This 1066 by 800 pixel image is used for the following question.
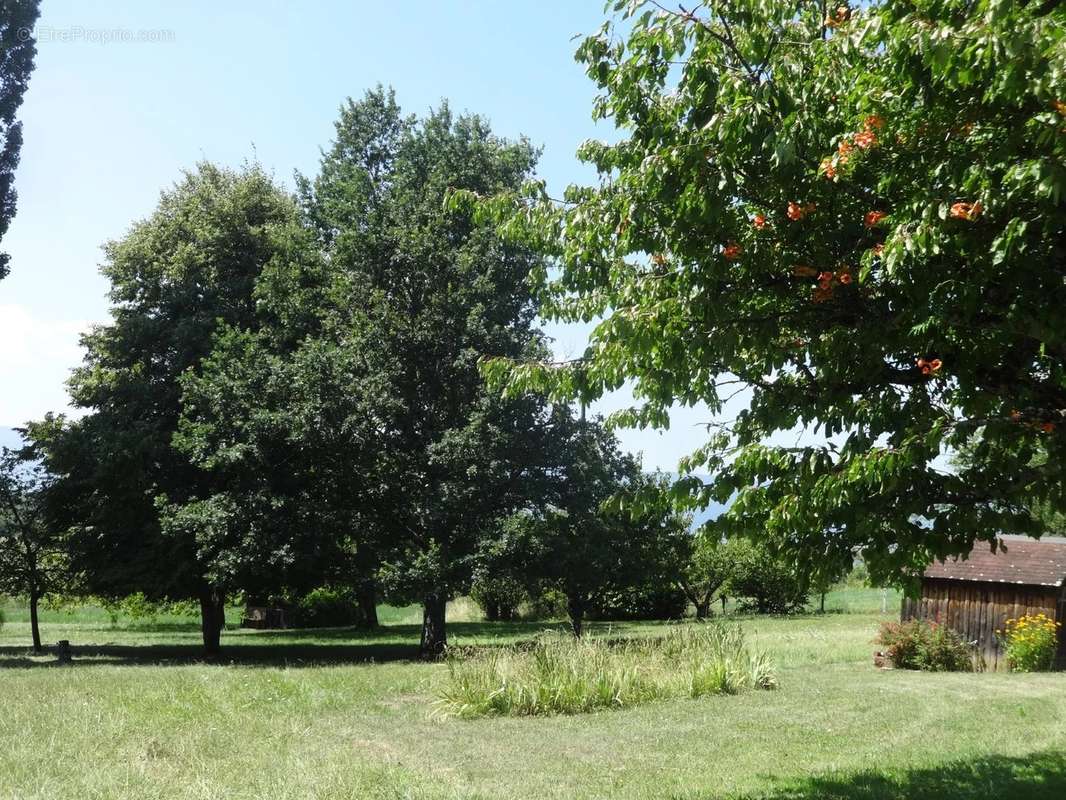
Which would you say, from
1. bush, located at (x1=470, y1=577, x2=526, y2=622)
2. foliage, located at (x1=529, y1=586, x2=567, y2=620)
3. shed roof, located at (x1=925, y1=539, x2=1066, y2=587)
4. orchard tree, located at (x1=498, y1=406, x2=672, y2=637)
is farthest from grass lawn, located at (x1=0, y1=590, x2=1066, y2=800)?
foliage, located at (x1=529, y1=586, x2=567, y2=620)

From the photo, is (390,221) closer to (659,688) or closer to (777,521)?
(659,688)

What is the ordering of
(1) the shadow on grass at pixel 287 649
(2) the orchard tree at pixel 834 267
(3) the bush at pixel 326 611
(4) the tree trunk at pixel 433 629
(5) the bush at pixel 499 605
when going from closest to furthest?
(2) the orchard tree at pixel 834 267, (1) the shadow on grass at pixel 287 649, (4) the tree trunk at pixel 433 629, (5) the bush at pixel 499 605, (3) the bush at pixel 326 611

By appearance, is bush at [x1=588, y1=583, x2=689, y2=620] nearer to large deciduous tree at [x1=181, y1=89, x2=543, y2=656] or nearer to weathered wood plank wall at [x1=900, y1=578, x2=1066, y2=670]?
large deciduous tree at [x1=181, y1=89, x2=543, y2=656]

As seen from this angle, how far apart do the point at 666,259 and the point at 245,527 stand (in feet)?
60.3

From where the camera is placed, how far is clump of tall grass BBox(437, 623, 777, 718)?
48.2 ft

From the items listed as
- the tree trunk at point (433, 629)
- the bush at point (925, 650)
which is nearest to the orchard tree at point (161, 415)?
the tree trunk at point (433, 629)

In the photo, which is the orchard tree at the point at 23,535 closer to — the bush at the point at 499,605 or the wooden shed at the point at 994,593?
the bush at the point at 499,605

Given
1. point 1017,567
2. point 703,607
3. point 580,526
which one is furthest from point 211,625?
point 703,607

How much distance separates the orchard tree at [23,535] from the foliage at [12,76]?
976cm

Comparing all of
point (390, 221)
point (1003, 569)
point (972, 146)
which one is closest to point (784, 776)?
point (972, 146)

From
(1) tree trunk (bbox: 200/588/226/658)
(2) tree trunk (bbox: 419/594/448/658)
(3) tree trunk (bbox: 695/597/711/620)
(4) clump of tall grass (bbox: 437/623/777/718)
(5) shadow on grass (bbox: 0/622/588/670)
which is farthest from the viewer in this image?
(3) tree trunk (bbox: 695/597/711/620)

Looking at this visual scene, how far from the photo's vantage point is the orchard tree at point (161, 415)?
24.7 meters

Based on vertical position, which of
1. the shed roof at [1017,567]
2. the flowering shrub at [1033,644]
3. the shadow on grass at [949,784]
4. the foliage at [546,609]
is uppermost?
the shed roof at [1017,567]

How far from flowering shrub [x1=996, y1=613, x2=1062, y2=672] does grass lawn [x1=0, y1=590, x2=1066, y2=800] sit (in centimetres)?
63
